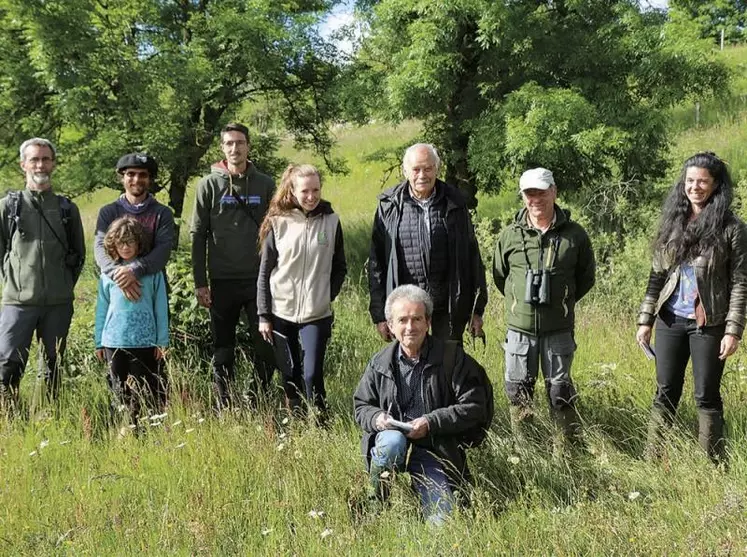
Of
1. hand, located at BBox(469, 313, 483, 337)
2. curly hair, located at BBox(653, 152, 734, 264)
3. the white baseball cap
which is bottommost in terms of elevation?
hand, located at BBox(469, 313, 483, 337)

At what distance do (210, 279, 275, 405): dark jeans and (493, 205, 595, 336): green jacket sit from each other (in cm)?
185

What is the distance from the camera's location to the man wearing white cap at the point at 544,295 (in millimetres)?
3846

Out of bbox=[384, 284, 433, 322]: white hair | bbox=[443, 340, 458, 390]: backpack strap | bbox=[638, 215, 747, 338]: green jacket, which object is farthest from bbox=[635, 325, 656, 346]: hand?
bbox=[384, 284, 433, 322]: white hair

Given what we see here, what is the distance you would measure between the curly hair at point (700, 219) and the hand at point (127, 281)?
10.8 ft

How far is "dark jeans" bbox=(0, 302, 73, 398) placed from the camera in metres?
4.46

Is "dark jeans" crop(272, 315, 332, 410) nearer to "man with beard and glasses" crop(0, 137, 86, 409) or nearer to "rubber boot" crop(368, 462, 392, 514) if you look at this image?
"rubber boot" crop(368, 462, 392, 514)

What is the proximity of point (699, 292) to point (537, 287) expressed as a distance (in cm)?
88

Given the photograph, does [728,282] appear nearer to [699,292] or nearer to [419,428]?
[699,292]

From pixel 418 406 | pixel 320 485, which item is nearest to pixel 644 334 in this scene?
pixel 418 406

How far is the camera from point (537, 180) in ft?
12.3

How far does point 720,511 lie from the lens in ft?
9.45

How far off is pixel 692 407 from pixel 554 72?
8.01 metres

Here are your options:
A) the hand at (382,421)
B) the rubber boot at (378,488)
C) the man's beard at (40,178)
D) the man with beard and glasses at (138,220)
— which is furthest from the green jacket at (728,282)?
the man's beard at (40,178)

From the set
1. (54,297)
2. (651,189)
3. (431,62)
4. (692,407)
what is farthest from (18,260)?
(651,189)
